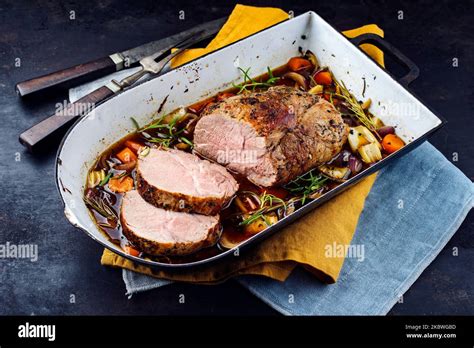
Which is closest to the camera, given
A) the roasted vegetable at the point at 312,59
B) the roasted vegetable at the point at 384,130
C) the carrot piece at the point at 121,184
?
the carrot piece at the point at 121,184

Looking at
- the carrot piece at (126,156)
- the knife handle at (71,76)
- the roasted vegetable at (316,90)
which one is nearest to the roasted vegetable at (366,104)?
the roasted vegetable at (316,90)

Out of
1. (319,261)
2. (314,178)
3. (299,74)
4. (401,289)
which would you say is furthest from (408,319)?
(299,74)

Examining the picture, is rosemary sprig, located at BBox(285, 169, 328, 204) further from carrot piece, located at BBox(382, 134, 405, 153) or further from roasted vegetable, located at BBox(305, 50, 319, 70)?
roasted vegetable, located at BBox(305, 50, 319, 70)

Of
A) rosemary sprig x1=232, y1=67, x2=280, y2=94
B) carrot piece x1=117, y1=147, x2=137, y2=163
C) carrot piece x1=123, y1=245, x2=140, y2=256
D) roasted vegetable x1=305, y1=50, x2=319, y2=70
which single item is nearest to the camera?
carrot piece x1=123, y1=245, x2=140, y2=256

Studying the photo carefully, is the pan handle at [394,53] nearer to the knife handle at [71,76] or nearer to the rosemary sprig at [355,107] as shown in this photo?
the rosemary sprig at [355,107]

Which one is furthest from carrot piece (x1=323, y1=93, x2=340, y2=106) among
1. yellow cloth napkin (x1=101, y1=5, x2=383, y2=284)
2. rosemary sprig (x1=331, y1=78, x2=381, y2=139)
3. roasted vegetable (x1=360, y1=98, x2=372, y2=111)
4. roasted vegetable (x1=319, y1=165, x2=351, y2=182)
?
yellow cloth napkin (x1=101, y1=5, x2=383, y2=284)

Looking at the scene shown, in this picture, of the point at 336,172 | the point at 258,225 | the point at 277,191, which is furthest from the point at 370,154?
the point at 258,225
